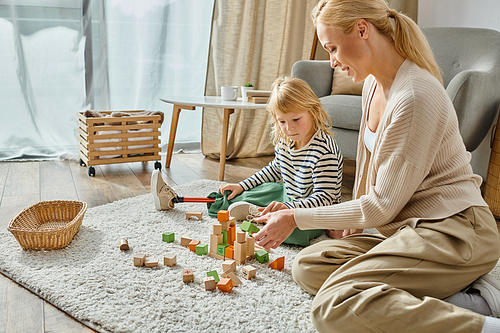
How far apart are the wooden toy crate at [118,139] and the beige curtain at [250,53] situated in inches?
20.2

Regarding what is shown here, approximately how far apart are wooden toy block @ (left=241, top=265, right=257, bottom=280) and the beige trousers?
33 centimetres

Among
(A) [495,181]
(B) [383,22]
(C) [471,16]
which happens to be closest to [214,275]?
(B) [383,22]

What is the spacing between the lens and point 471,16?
2.76m

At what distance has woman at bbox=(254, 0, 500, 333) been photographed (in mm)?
870

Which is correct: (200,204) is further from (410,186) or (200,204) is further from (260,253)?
(410,186)

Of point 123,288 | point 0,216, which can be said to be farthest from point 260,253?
point 0,216

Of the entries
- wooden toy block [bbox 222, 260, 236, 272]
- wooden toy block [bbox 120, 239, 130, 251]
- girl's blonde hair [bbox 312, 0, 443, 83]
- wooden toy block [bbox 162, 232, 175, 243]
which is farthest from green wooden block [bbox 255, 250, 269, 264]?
girl's blonde hair [bbox 312, 0, 443, 83]

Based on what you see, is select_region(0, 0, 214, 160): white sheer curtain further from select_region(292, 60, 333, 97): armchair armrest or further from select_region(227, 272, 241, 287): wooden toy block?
select_region(227, 272, 241, 287): wooden toy block

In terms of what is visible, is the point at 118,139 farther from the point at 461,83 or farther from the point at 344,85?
the point at 461,83

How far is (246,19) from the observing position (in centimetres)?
297

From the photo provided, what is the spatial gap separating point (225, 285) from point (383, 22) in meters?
0.79

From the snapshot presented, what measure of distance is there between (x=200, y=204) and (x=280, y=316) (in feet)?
3.17

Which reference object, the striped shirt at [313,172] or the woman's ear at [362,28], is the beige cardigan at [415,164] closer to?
the woman's ear at [362,28]

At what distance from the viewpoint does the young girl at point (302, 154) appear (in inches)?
61.4
